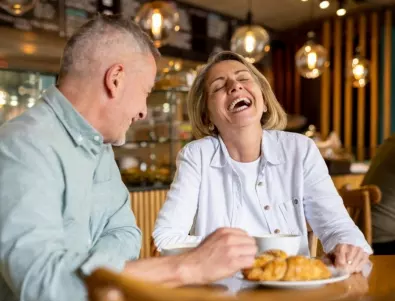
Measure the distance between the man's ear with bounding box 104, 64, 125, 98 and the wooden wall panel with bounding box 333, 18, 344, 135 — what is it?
7.74m

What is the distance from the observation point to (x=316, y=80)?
30.1ft

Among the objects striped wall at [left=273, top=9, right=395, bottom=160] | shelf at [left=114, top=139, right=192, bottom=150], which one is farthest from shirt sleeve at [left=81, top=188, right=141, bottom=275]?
striped wall at [left=273, top=9, right=395, bottom=160]

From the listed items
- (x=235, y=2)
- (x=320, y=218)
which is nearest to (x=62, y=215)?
(x=320, y=218)

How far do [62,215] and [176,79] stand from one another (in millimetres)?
3526

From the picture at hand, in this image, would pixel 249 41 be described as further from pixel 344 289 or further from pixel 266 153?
pixel 344 289

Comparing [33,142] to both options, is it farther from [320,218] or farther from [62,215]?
[320,218]

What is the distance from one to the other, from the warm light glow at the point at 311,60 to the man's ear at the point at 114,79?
15.9ft

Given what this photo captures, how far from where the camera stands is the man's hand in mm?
1066

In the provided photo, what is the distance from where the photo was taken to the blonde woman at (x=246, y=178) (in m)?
2.02

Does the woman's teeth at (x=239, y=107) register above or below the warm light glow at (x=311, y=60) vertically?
below

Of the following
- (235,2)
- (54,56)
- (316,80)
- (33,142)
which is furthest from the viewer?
(316,80)

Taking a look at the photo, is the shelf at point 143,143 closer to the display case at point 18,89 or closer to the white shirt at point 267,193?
the display case at point 18,89

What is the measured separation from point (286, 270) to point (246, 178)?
0.85 m

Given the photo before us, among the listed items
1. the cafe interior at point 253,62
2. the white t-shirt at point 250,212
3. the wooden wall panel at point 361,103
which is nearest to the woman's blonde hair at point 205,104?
the white t-shirt at point 250,212
